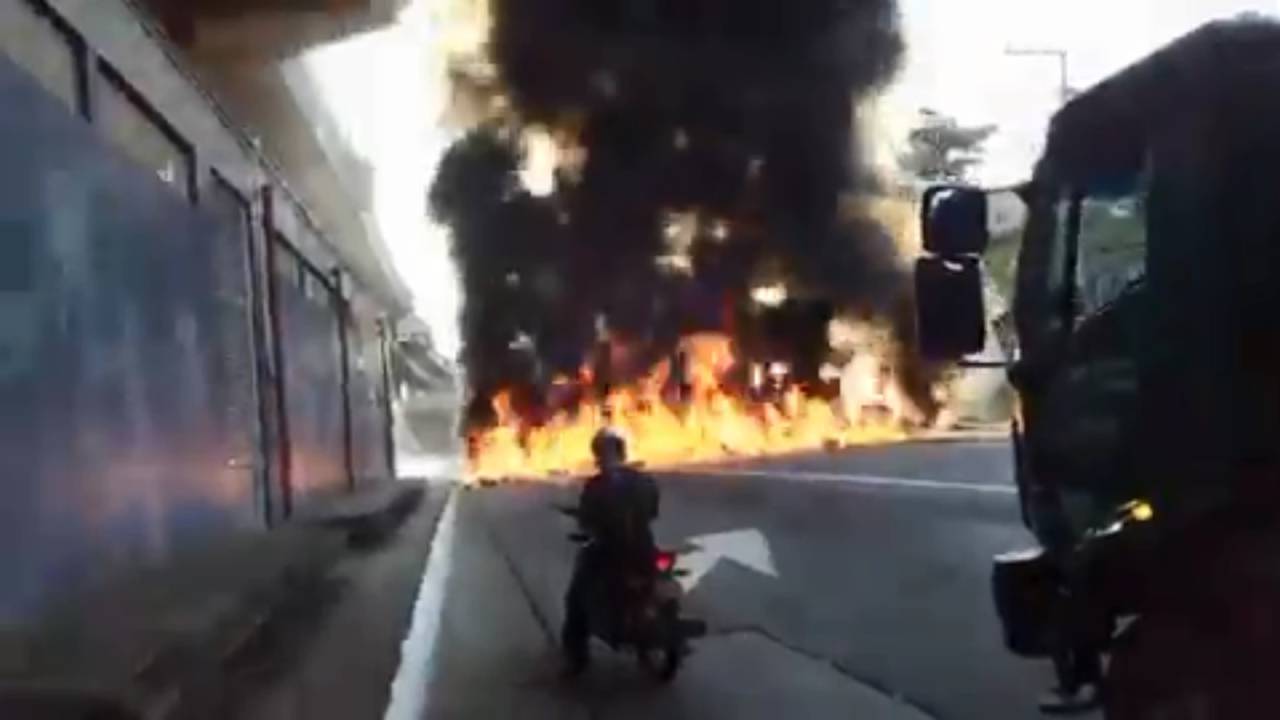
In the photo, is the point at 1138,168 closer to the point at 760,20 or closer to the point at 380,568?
the point at 380,568

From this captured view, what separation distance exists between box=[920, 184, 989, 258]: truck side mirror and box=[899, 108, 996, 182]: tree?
1453cm

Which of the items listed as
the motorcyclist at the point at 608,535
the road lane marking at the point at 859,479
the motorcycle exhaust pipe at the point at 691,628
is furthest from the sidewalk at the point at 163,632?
the road lane marking at the point at 859,479

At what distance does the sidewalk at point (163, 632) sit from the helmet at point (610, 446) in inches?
81.3

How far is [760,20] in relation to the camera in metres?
23.0

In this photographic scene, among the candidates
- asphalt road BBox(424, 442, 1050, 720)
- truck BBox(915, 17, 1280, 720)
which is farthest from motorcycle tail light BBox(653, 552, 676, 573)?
truck BBox(915, 17, 1280, 720)

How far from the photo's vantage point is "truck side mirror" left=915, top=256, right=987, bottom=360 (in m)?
5.70

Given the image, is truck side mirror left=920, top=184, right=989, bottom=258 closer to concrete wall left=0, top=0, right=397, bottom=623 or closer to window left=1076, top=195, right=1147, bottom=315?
window left=1076, top=195, right=1147, bottom=315

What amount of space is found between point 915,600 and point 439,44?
16850 millimetres

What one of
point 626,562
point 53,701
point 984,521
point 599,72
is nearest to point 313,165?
point 599,72

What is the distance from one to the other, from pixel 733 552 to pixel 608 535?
6.20m

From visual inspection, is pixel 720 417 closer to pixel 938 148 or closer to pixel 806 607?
pixel 938 148

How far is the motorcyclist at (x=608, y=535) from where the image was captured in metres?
10.2

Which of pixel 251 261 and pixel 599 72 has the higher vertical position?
pixel 599 72

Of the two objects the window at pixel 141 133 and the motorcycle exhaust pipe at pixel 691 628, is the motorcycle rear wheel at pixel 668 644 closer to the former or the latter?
the motorcycle exhaust pipe at pixel 691 628
